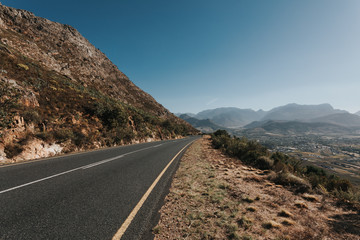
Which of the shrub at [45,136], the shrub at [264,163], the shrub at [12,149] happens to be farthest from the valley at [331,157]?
the shrub at [45,136]

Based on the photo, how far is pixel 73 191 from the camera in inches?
164

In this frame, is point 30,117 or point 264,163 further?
point 30,117

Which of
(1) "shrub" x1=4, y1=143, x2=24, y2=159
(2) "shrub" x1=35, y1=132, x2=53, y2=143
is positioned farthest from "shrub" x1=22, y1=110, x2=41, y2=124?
(1) "shrub" x1=4, y1=143, x2=24, y2=159

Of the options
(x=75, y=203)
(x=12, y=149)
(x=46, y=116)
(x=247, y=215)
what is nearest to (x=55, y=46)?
(x=46, y=116)

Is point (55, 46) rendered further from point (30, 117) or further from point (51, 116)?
point (30, 117)

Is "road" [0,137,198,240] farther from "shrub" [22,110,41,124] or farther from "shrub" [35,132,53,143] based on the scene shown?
"shrub" [22,110,41,124]

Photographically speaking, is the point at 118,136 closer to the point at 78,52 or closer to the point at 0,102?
the point at 0,102

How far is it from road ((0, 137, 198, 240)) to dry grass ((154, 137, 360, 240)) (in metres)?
0.53

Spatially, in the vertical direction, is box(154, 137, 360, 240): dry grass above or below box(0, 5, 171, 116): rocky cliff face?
below

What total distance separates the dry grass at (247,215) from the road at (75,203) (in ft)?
1.74

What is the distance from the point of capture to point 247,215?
3.29 m

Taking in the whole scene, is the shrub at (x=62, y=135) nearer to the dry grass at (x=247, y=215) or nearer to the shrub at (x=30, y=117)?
the shrub at (x=30, y=117)

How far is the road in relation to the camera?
256 centimetres

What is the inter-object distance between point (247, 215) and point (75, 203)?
13.9 ft
